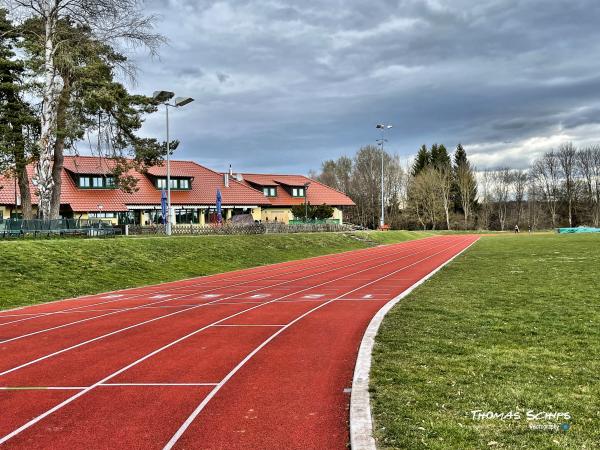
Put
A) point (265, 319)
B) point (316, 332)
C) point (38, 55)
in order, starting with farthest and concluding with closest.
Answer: point (38, 55) → point (265, 319) → point (316, 332)

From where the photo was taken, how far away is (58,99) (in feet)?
84.3

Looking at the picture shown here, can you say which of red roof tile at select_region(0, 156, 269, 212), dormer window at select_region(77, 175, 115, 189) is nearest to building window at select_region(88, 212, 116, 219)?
red roof tile at select_region(0, 156, 269, 212)

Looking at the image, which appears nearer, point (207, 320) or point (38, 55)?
point (207, 320)

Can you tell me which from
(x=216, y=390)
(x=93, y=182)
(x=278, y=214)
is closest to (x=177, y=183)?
(x=93, y=182)

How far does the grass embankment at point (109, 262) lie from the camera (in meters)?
16.7

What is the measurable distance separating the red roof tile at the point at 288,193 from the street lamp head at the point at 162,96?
31.3 meters

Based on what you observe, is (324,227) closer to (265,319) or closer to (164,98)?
(164,98)

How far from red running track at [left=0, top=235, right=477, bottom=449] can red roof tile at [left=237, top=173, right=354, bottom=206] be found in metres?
50.8

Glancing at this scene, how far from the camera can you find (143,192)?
49.9 m

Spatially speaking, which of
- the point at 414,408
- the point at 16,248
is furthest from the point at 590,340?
the point at 16,248

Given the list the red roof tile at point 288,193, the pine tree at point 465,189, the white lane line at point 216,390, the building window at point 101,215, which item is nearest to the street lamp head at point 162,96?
the building window at point 101,215

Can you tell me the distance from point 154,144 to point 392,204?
226 feet

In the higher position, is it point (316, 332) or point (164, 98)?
point (164, 98)

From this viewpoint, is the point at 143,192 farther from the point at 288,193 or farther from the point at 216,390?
the point at 216,390
